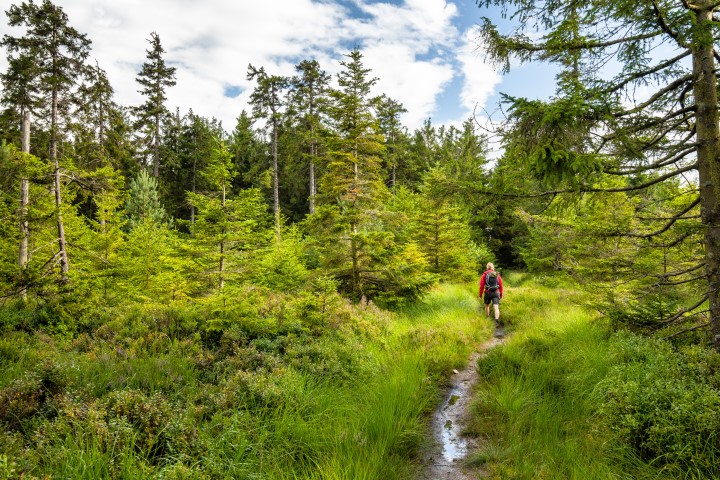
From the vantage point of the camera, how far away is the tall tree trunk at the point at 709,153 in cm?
459

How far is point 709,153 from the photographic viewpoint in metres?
4.62

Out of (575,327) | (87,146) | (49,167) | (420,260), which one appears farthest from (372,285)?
(87,146)

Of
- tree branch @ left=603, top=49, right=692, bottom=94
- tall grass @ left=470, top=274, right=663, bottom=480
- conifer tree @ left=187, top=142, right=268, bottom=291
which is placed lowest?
tall grass @ left=470, top=274, right=663, bottom=480

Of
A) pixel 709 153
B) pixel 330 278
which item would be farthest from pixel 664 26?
pixel 330 278

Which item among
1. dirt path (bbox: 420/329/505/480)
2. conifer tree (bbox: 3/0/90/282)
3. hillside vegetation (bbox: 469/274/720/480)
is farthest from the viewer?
conifer tree (bbox: 3/0/90/282)

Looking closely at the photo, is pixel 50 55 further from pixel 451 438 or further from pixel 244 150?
pixel 244 150

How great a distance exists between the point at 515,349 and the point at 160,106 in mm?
37700

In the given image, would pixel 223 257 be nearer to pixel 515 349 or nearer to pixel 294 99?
pixel 515 349

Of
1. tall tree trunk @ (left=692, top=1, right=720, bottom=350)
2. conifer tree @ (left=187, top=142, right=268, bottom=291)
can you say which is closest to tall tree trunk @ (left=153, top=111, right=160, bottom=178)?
conifer tree @ (left=187, top=142, right=268, bottom=291)

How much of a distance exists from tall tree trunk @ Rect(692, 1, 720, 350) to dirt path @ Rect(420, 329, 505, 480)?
12.3 ft

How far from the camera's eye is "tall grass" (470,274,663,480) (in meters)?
3.53

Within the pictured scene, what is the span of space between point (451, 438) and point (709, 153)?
5431 millimetres

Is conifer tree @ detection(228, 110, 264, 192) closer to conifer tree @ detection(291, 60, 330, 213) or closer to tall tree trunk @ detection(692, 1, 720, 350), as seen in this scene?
conifer tree @ detection(291, 60, 330, 213)

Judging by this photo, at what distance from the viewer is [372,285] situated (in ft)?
40.0
